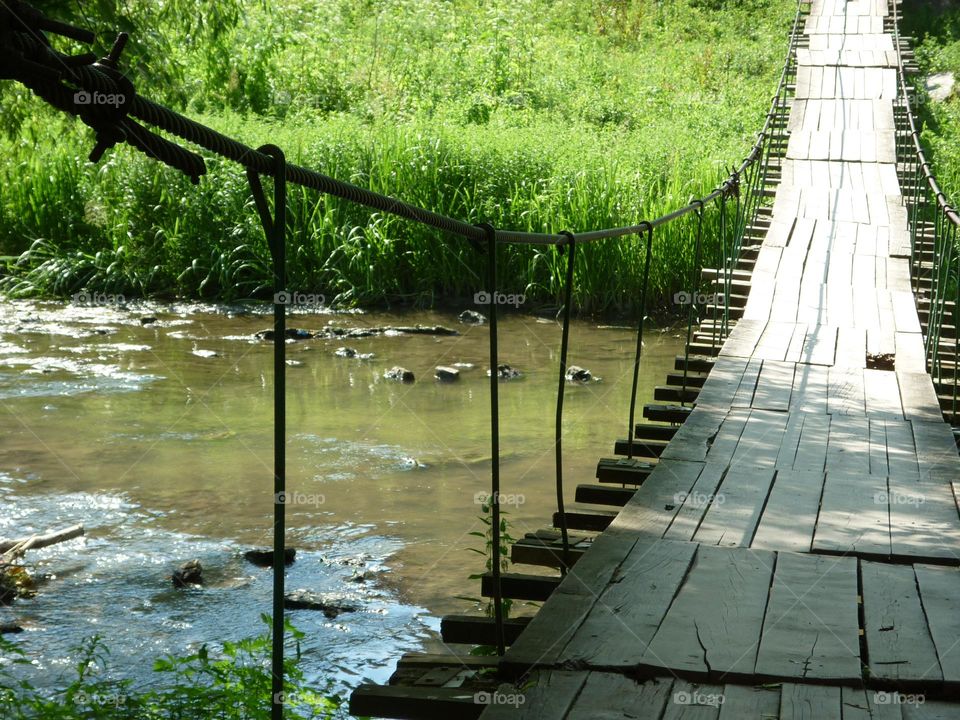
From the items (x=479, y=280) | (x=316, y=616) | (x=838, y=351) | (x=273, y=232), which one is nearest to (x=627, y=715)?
(x=273, y=232)

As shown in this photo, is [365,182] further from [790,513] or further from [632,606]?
[632,606]

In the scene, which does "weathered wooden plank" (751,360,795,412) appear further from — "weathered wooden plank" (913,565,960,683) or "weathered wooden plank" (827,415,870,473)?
"weathered wooden plank" (913,565,960,683)

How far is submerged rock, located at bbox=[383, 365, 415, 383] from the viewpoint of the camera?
27.0ft

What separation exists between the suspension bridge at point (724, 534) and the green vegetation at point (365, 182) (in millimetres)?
3868

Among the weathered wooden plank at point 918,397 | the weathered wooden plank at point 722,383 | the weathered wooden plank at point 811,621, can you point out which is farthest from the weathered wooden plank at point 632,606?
the weathered wooden plank at point 918,397

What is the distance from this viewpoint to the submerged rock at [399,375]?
823cm

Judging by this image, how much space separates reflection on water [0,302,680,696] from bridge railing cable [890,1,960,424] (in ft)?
6.33

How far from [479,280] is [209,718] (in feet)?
25.2

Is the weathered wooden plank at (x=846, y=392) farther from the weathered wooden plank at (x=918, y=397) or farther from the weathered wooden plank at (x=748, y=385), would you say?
the weathered wooden plank at (x=748, y=385)

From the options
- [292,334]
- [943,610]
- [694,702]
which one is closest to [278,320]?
[694,702]

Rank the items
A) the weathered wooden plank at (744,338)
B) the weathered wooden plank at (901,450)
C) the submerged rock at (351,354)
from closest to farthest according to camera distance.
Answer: the weathered wooden plank at (901,450), the weathered wooden plank at (744,338), the submerged rock at (351,354)

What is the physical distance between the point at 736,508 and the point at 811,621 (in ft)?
2.89

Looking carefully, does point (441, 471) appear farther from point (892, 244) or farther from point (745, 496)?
point (892, 244)

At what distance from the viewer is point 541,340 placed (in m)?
9.45
